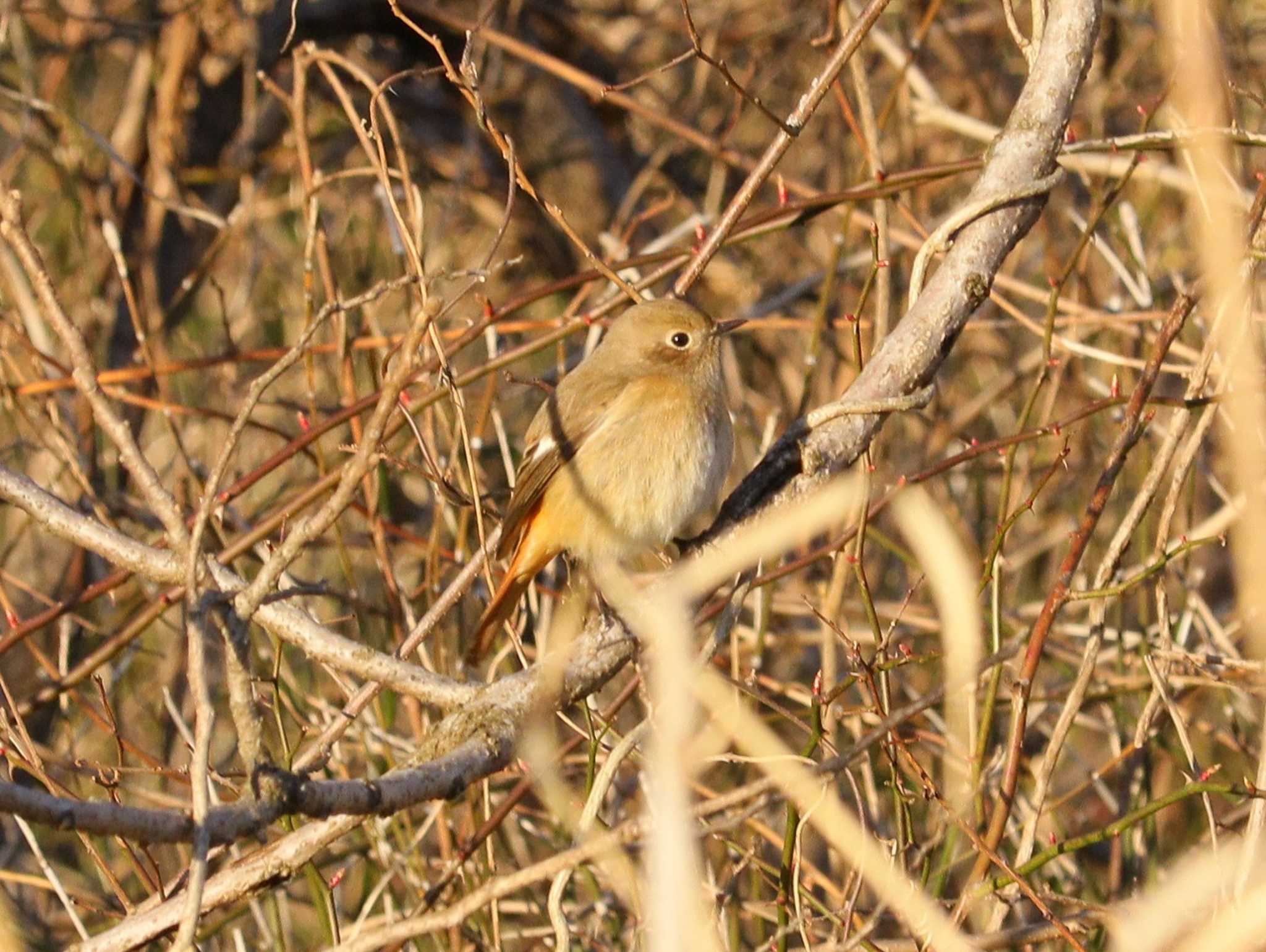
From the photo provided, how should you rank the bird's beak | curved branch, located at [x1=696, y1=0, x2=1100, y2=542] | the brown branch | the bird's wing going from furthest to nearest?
the bird's beak → the bird's wing → curved branch, located at [x1=696, y1=0, x2=1100, y2=542] → the brown branch

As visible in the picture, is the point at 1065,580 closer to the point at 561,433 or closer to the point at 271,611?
the point at 271,611

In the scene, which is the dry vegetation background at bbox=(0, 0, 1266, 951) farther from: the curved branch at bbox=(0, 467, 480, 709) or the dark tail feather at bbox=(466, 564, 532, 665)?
the dark tail feather at bbox=(466, 564, 532, 665)

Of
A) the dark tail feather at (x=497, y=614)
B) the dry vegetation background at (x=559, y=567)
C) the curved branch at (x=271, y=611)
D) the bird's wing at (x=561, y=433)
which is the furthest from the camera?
the bird's wing at (x=561, y=433)

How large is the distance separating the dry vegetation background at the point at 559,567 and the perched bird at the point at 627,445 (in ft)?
0.64

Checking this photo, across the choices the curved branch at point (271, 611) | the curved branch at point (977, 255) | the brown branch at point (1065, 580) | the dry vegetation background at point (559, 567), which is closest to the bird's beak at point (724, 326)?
the dry vegetation background at point (559, 567)

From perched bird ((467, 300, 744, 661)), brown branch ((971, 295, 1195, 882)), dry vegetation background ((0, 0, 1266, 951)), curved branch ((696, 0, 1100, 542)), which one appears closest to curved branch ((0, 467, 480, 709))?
dry vegetation background ((0, 0, 1266, 951))

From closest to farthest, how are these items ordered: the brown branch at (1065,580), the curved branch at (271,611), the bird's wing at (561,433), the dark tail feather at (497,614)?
the curved branch at (271,611)
the brown branch at (1065,580)
the dark tail feather at (497,614)
the bird's wing at (561,433)

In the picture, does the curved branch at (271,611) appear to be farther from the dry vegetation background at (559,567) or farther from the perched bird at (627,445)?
the perched bird at (627,445)

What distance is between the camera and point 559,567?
5.44 m

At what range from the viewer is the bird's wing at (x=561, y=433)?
4.27 metres

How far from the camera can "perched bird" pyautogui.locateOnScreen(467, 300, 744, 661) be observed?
4199mm

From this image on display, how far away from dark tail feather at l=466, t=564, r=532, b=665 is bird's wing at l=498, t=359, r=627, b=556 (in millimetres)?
185

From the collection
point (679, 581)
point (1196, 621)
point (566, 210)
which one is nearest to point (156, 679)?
point (566, 210)

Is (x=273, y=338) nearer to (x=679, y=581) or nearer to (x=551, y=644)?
(x=551, y=644)
